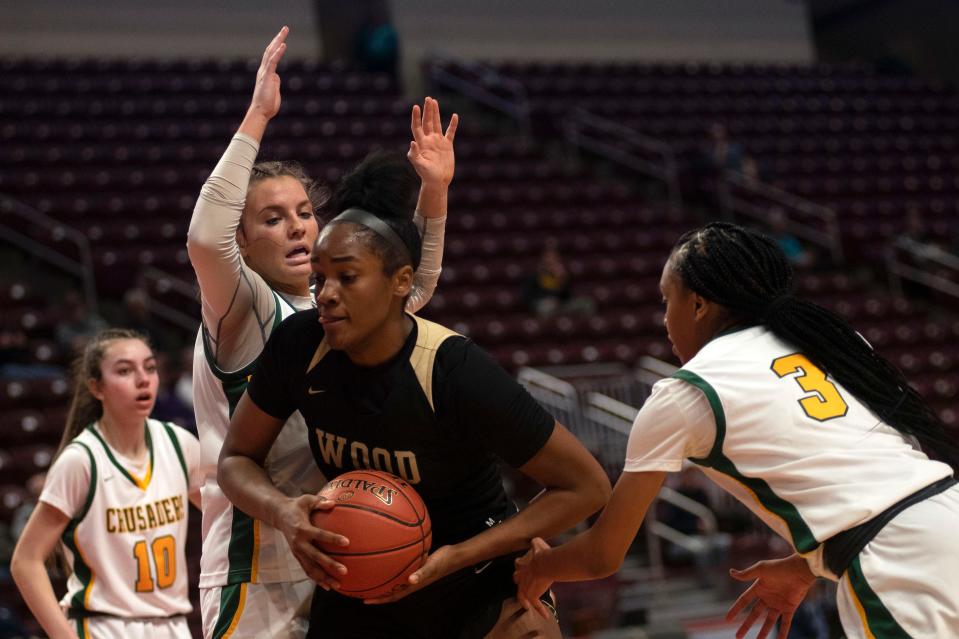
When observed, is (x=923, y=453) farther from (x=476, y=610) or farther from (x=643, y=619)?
(x=643, y=619)

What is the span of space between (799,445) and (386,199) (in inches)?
42.2

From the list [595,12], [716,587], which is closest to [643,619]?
[716,587]

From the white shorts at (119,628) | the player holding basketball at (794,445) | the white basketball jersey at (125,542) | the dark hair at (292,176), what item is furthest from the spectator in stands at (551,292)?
the player holding basketball at (794,445)

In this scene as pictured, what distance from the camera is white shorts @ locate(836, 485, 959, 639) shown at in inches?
89.0

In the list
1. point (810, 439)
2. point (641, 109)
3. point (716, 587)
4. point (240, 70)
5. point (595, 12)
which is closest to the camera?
point (810, 439)

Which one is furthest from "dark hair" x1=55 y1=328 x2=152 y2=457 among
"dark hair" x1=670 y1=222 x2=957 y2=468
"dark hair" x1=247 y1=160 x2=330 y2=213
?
"dark hair" x1=670 y1=222 x2=957 y2=468

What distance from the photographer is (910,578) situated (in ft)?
7.48

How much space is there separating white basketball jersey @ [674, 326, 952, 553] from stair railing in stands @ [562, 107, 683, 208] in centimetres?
1313

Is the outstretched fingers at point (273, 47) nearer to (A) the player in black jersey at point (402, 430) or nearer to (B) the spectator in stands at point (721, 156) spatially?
(A) the player in black jersey at point (402, 430)

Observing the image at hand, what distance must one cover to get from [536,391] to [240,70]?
7532mm

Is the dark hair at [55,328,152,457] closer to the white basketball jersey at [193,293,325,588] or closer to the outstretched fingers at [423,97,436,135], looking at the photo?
the white basketball jersey at [193,293,325,588]

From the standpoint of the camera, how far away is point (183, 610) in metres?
4.04

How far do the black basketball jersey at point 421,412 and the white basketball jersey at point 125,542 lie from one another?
1543mm

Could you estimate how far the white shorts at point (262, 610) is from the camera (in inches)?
110
